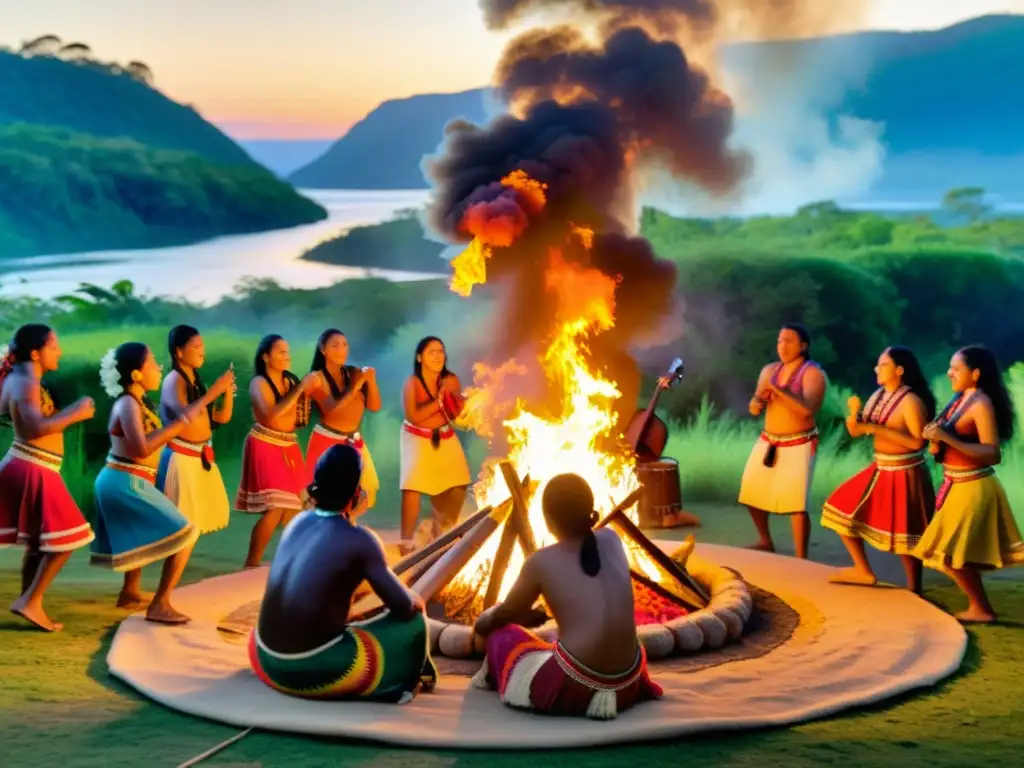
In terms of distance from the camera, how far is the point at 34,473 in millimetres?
6934

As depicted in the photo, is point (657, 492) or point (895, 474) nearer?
point (895, 474)

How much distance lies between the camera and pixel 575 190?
1101 centimetres

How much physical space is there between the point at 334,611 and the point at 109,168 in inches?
488

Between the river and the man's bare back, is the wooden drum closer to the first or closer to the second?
the man's bare back

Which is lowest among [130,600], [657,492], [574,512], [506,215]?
[130,600]

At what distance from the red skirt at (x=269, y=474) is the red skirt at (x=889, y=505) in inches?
136

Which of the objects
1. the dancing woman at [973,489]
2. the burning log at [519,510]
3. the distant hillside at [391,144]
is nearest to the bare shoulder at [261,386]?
the burning log at [519,510]

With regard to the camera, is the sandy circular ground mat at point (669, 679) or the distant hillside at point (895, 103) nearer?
the sandy circular ground mat at point (669, 679)

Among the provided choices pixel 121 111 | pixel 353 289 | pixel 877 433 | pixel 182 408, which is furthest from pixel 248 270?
pixel 877 433

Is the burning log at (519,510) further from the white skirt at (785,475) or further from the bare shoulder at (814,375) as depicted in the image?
the bare shoulder at (814,375)

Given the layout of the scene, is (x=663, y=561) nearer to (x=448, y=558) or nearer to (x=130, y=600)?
(x=448, y=558)

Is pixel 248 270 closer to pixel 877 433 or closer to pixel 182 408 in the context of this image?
pixel 182 408

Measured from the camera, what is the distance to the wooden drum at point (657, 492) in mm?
10258

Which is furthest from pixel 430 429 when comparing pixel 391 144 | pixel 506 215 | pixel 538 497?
pixel 391 144
